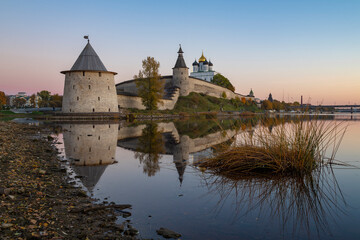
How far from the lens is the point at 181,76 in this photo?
2324 inches

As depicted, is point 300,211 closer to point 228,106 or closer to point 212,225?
point 212,225

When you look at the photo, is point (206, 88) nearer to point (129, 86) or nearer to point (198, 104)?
point (198, 104)

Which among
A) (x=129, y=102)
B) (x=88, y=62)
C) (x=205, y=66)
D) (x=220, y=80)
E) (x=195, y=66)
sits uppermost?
(x=195, y=66)

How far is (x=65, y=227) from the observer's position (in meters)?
2.96

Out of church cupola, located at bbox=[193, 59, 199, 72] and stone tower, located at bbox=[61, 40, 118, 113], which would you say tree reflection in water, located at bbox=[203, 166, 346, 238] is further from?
church cupola, located at bbox=[193, 59, 199, 72]

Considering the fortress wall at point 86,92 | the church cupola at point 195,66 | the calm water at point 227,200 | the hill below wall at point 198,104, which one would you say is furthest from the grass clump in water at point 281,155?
the church cupola at point 195,66

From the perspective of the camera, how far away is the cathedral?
9238cm

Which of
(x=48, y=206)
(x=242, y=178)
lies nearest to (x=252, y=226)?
(x=242, y=178)

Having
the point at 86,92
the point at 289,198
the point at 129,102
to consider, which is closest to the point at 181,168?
the point at 289,198

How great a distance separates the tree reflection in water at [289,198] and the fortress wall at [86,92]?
99.3 ft

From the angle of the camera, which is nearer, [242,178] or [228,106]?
[242,178]

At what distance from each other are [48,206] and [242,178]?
3.73m

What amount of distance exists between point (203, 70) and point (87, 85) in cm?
6745

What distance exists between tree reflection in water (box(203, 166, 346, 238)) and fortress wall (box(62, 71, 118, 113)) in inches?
1192
